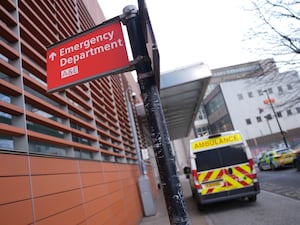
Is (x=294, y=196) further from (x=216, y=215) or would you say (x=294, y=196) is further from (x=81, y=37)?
(x=81, y=37)

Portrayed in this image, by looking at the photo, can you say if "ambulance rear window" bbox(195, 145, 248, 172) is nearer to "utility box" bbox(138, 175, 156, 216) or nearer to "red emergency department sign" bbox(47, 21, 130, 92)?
"utility box" bbox(138, 175, 156, 216)

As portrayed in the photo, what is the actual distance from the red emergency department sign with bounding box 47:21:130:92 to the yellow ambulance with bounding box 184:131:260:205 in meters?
7.31

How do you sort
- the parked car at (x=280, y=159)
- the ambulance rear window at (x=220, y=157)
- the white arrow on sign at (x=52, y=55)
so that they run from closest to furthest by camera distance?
the white arrow on sign at (x=52, y=55) < the ambulance rear window at (x=220, y=157) < the parked car at (x=280, y=159)

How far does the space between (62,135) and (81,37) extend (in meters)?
2.52

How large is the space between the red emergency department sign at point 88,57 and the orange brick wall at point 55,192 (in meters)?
0.99

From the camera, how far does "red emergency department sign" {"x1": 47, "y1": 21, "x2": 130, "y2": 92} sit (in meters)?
2.78

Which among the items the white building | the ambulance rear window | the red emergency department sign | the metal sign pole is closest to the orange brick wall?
the red emergency department sign

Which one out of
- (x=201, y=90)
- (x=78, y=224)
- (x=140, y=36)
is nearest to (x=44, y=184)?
(x=78, y=224)

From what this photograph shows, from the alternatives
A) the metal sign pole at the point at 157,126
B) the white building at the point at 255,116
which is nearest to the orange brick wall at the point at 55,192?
the metal sign pole at the point at 157,126

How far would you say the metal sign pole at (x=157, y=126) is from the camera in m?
2.16

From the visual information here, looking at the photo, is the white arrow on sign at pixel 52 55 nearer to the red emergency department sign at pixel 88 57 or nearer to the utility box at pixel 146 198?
the red emergency department sign at pixel 88 57

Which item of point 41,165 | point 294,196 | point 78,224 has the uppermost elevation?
point 41,165

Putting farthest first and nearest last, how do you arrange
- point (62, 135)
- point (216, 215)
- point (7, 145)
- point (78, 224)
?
1. point (216, 215)
2. point (62, 135)
3. point (78, 224)
4. point (7, 145)

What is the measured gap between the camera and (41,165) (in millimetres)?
3547
